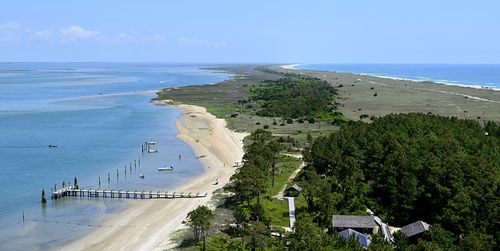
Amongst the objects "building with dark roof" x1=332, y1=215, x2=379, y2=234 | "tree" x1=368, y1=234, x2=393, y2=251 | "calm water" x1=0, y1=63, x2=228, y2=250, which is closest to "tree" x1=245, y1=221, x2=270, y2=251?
"building with dark roof" x1=332, y1=215, x2=379, y2=234

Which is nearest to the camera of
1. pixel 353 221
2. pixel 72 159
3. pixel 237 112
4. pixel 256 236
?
pixel 256 236

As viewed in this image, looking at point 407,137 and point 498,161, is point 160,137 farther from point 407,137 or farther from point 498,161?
point 498,161

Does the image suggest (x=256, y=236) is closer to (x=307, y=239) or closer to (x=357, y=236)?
(x=307, y=239)

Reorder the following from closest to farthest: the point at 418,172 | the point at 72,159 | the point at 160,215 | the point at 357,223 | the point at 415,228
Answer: the point at 415,228
the point at 357,223
the point at 418,172
the point at 160,215
the point at 72,159

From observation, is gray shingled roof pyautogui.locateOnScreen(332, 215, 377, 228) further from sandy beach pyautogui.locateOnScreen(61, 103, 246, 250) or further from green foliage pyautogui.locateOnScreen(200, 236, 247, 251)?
sandy beach pyautogui.locateOnScreen(61, 103, 246, 250)

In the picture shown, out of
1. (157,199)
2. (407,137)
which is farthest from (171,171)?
(407,137)

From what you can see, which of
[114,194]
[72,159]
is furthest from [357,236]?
[72,159]

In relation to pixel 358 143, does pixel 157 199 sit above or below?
below
